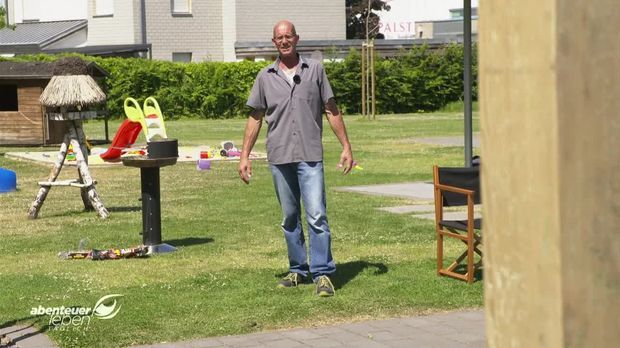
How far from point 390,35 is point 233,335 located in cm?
6846

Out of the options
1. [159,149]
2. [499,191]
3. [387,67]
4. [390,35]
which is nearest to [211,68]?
[387,67]

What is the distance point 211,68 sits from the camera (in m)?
46.8

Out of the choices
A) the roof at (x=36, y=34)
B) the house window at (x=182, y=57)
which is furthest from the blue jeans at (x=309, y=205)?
the house window at (x=182, y=57)

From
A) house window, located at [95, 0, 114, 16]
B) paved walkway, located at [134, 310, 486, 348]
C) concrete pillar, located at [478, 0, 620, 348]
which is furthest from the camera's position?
house window, located at [95, 0, 114, 16]

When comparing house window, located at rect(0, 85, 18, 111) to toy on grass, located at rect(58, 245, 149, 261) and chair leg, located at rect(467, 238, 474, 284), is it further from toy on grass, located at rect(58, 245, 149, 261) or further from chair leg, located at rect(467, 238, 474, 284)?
chair leg, located at rect(467, 238, 474, 284)

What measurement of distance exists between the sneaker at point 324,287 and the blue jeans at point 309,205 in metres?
0.09

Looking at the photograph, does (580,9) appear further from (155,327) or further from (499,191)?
(155,327)

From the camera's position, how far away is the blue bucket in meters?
18.1

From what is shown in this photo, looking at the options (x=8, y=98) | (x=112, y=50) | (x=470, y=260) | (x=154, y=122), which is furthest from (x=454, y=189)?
(x=112, y=50)

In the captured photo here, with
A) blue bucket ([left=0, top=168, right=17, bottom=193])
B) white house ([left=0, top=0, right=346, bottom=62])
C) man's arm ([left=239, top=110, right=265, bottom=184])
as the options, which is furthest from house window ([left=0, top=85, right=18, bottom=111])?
man's arm ([left=239, top=110, right=265, bottom=184])

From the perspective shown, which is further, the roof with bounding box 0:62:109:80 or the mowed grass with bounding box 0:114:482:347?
the roof with bounding box 0:62:109:80

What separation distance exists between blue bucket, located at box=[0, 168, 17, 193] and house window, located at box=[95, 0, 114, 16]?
40.4 metres

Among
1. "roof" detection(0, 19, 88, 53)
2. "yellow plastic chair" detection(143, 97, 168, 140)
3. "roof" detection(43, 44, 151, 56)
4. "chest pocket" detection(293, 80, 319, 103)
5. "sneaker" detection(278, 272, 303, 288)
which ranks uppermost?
"roof" detection(0, 19, 88, 53)

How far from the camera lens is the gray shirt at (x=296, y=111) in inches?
344
